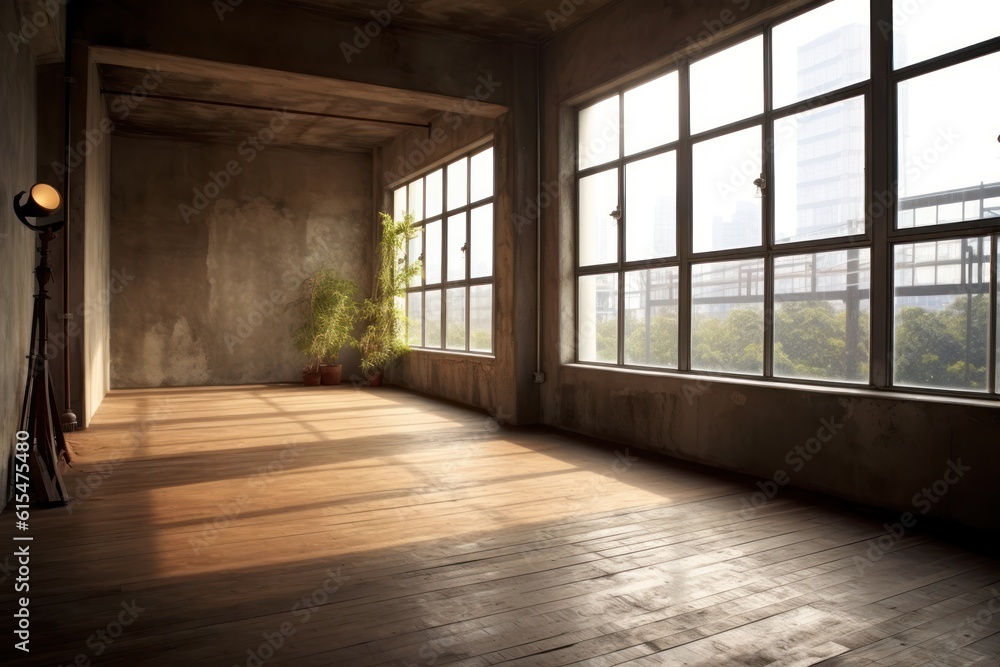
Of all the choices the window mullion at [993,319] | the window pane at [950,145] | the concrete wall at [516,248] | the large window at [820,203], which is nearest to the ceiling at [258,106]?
the concrete wall at [516,248]

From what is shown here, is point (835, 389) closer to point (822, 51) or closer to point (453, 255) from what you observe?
point (822, 51)

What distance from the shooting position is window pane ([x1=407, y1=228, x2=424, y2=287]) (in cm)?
1078

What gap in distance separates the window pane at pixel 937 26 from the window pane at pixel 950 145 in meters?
0.13

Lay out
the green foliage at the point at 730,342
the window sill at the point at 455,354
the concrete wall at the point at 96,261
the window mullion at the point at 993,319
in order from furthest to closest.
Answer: the window sill at the point at 455,354
the concrete wall at the point at 96,261
the green foliage at the point at 730,342
the window mullion at the point at 993,319

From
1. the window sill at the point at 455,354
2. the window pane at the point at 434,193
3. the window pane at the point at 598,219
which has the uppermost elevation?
the window pane at the point at 434,193

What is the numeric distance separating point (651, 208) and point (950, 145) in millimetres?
2521

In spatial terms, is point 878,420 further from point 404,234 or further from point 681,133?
point 404,234

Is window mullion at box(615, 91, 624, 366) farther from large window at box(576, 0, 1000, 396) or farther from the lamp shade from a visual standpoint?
the lamp shade

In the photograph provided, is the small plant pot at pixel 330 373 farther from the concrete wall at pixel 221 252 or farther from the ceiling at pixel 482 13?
the ceiling at pixel 482 13

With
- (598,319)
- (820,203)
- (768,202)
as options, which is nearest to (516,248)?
(598,319)

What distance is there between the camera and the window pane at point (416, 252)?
10781 millimetres

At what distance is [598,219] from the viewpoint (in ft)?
22.2

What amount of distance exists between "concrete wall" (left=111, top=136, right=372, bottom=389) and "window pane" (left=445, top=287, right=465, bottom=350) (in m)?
3.15

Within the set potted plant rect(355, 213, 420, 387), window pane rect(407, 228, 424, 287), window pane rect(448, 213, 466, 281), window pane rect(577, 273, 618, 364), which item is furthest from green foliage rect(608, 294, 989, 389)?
potted plant rect(355, 213, 420, 387)
